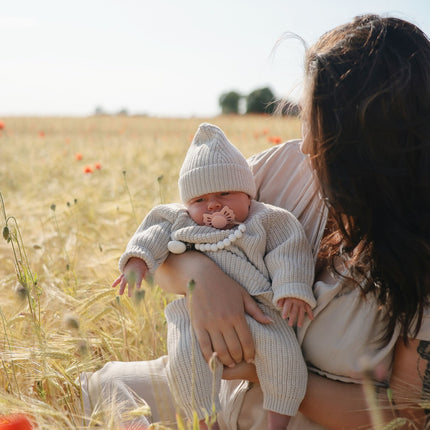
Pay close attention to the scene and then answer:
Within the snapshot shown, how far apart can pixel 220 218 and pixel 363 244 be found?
16.6 inches

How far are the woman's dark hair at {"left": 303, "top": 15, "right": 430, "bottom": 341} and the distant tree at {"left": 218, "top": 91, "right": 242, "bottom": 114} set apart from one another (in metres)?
46.6

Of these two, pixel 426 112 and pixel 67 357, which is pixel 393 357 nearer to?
pixel 426 112

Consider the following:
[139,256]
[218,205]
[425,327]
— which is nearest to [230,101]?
[218,205]

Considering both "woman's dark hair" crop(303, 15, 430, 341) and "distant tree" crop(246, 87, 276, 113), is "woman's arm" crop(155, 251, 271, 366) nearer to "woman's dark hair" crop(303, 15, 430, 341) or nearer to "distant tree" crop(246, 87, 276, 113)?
"woman's dark hair" crop(303, 15, 430, 341)

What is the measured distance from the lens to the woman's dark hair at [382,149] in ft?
4.09

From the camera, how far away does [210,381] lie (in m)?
1.39

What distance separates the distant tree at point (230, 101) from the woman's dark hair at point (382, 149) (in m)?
46.6

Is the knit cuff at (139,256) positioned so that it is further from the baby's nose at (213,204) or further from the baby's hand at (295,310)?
the baby's hand at (295,310)

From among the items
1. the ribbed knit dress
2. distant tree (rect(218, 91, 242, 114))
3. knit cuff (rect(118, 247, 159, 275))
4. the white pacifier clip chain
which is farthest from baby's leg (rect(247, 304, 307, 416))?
distant tree (rect(218, 91, 242, 114))

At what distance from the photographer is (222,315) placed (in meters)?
1.38

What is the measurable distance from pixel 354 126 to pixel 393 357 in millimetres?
618

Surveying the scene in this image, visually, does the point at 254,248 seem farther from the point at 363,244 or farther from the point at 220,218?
the point at 363,244

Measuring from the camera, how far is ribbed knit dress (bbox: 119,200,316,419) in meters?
1.37

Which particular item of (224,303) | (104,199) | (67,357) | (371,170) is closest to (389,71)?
(371,170)
